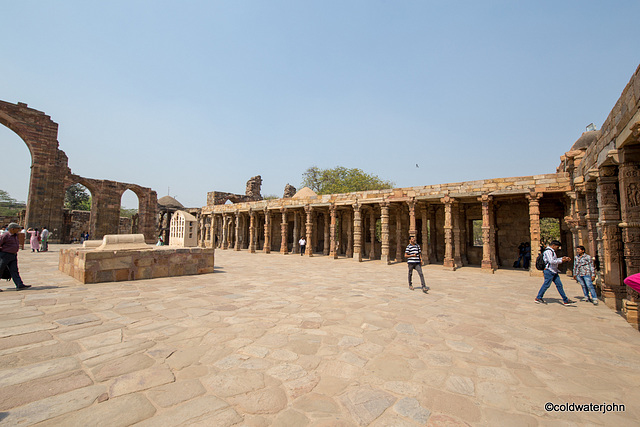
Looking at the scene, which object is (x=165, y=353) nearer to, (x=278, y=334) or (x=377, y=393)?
(x=278, y=334)

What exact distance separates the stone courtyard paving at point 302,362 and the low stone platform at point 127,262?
5.14ft

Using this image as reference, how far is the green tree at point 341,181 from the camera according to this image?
3328 cm

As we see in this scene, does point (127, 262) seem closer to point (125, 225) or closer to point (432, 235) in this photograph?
point (432, 235)

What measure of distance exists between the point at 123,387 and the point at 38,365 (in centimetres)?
109

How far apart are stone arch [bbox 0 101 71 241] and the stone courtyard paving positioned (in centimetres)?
2149

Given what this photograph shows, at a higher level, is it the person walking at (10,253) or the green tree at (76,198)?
the green tree at (76,198)

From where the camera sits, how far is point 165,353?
3.04 m

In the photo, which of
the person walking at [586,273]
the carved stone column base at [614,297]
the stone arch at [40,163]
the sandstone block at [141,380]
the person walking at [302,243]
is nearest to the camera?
the sandstone block at [141,380]

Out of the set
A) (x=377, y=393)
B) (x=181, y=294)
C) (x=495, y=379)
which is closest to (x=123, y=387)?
(x=377, y=393)

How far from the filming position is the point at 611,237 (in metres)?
5.74

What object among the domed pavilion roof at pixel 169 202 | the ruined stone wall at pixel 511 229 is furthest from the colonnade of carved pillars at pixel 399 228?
the domed pavilion roof at pixel 169 202

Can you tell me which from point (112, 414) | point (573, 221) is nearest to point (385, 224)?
point (573, 221)

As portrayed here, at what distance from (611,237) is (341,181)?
95.7 feet

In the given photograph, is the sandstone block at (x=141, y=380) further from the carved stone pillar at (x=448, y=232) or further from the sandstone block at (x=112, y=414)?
the carved stone pillar at (x=448, y=232)
